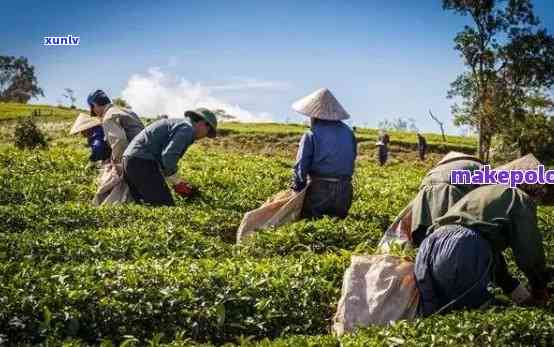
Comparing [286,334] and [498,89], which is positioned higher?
[498,89]

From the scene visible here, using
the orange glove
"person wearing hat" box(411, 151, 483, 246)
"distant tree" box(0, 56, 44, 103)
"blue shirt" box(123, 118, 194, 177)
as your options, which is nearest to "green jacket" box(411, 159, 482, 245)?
"person wearing hat" box(411, 151, 483, 246)

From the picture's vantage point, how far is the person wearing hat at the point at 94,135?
10930mm

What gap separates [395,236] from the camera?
280 inches

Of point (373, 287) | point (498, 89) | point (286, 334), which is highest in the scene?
point (498, 89)

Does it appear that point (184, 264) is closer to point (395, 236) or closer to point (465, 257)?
point (395, 236)

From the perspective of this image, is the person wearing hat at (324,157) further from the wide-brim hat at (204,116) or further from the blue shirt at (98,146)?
the blue shirt at (98,146)

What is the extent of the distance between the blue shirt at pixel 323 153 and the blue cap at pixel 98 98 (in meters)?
3.63

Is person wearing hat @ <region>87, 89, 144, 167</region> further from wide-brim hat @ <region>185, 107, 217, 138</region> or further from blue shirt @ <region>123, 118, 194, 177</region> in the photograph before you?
wide-brim hat @ <region>185, 107, 217, 138</region>

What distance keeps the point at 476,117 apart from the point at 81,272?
38.5 meters

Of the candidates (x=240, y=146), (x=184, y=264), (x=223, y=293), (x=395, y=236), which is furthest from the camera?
(x=240, y=146)

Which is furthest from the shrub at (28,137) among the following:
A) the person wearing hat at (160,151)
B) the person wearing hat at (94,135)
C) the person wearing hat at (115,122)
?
the person wearing hat at (160,151)

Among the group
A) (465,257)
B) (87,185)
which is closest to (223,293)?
(465,257)

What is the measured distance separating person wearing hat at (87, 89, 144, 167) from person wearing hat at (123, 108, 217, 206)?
0.54 m

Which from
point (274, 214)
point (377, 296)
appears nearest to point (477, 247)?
point (377, 296)
